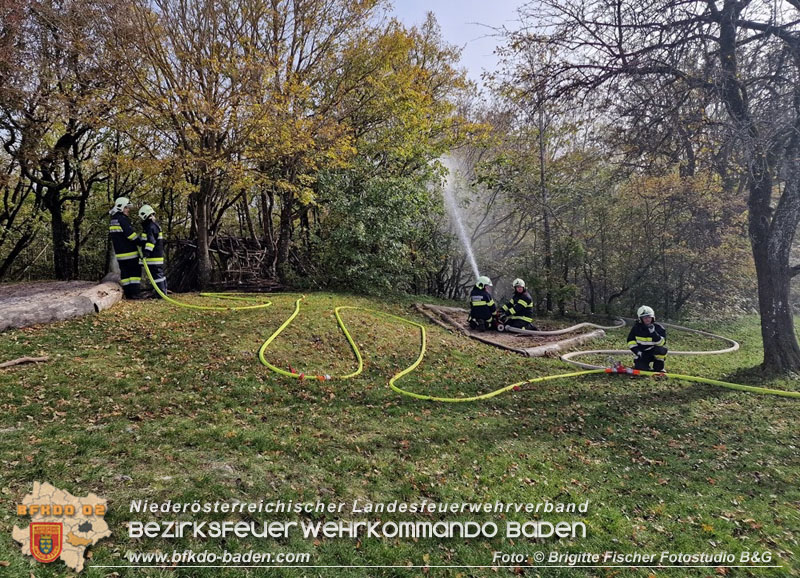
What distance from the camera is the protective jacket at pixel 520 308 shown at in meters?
12.4

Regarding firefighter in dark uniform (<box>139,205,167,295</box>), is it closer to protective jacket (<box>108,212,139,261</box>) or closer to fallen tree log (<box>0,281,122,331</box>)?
protective jacket (<box>108,212,139,261</box>)

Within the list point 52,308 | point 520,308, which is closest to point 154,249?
point 52,308

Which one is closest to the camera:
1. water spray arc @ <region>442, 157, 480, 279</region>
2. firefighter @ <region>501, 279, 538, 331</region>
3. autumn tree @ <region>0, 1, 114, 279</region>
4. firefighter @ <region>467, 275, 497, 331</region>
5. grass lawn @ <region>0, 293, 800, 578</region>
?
grass lawn @ <region>0, 293, 800, 578</region>

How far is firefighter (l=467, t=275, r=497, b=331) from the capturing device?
39.9 ft

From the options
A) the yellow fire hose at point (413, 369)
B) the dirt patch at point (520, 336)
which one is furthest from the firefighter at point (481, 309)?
the yellow fire hose at point (413, 369)

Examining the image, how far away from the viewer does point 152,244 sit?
30.8ft

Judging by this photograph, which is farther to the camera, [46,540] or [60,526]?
[60,526]

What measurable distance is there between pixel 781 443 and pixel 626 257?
12.9 m

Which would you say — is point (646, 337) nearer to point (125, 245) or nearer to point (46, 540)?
point (46, 540)

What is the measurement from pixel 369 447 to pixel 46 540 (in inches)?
118

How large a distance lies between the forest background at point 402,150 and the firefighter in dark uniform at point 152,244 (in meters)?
1.93

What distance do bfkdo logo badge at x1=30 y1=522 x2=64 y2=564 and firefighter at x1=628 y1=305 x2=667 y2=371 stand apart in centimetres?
959

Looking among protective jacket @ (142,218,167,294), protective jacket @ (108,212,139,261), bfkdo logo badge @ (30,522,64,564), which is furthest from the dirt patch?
bfkdo logo badge @ (30,522,64,564)

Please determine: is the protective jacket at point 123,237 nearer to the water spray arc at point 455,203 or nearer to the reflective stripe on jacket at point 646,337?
the reflective stripe on jacket at point 646,337
